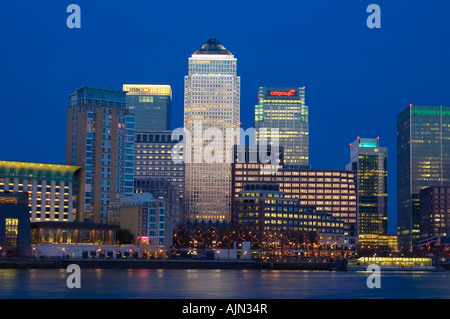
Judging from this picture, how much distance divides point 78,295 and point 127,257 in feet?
344

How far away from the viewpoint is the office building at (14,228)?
6924 inches

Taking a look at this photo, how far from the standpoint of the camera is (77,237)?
196 meters

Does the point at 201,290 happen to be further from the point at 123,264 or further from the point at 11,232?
the point at 123,264

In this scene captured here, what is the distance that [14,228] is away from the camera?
17800 cm

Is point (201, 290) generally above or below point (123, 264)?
above

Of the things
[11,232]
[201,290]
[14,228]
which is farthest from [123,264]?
[201,290]

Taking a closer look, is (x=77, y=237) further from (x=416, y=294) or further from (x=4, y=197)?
(x=416, y=294)

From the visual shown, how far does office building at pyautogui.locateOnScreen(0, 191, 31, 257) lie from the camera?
17588cm

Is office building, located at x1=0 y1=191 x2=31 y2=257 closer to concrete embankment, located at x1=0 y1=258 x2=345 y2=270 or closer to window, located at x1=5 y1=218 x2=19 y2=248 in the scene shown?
window, located at x1=5 y1=218 x2=19 y2=248

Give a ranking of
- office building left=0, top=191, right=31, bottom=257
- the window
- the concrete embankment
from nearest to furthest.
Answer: the concrete embankment, office building left=0, top=191, right=31, bottom=257, the window

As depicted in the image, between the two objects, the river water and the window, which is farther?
the window

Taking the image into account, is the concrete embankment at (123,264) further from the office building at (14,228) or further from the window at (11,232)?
the window at (11,232)

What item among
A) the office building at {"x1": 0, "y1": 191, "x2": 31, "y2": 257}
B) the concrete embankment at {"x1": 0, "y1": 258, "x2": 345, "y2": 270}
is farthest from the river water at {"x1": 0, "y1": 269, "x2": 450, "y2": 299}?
the office building at {"x1": 0, "y1": 191, "x2": 31, "y2": 257}
